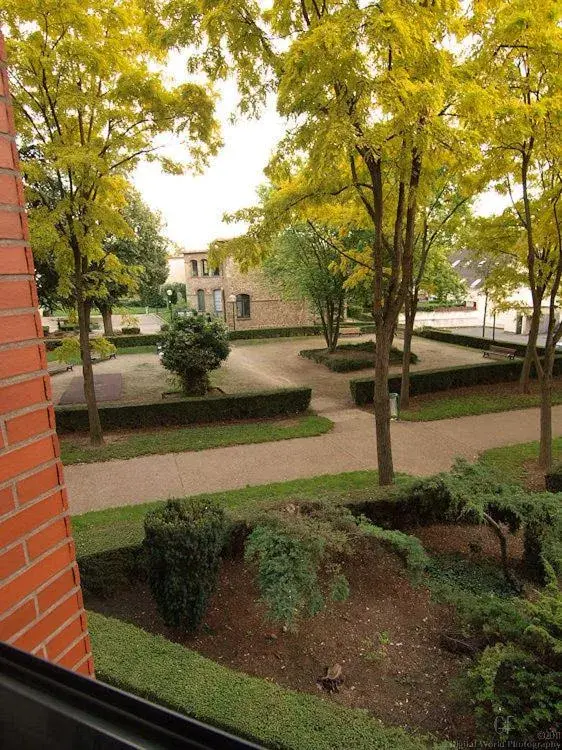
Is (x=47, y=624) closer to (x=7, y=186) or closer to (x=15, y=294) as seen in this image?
(x=15, y=294)

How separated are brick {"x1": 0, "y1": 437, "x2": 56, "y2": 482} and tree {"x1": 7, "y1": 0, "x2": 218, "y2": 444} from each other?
8.18 meters

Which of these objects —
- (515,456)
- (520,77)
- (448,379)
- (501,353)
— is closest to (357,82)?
(520,77)

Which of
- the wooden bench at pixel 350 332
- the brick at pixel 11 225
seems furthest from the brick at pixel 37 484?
the wooden bench at pixel 350 332

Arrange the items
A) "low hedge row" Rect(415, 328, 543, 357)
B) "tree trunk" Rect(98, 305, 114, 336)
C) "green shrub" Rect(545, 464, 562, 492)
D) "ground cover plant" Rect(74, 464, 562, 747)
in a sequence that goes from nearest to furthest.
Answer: "ground cover plant" Rect(74, 464, 562, 747) < "green shrub" Rect(545, 464, 562, 492) < "low hedge row" Rect(415, 328, 543, 357) < "tree trunk" Rect(98, 305, 114, 336)

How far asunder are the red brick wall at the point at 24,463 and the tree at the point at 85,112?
7.87 m

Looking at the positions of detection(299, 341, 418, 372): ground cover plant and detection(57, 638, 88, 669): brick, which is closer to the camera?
detection(57, 638, 88, 669): brick

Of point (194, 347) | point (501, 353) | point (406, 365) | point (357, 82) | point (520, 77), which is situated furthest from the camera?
point (501, 353)

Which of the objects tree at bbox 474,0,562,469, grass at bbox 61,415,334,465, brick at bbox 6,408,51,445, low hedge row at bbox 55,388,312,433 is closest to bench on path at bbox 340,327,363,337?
low hedge row at bbox 55,388,312,433

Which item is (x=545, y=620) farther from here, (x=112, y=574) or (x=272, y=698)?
(x=112, y=574)

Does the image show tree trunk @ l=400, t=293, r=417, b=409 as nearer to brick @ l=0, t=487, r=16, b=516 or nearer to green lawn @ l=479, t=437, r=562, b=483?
green lawn @ l=479, t=437, r=562, b=483

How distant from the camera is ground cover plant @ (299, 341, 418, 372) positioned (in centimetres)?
2017

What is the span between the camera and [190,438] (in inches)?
440

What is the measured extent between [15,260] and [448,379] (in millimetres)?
15226

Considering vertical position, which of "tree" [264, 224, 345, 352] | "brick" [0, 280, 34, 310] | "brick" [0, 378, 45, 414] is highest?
"tree" [264, 224, 345, 352]
